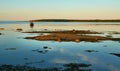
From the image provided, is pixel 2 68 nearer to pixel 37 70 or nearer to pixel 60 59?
pixel 37 70

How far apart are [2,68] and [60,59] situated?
22.3 ft

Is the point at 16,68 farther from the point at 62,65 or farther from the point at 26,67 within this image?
the point at 62,65

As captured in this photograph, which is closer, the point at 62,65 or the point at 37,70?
the point at 37,70

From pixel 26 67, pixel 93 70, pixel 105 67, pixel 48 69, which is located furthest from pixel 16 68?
pixel 105 67

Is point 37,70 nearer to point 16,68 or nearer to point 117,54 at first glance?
point 16,68

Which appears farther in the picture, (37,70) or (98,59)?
(98,59)

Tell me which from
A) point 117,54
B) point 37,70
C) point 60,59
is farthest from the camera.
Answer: point 117,54

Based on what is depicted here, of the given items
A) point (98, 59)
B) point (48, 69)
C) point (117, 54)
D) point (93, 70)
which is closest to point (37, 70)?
point (48, 69)

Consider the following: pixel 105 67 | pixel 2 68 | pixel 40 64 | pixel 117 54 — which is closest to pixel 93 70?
pixel 105 67

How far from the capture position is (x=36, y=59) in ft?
81.6

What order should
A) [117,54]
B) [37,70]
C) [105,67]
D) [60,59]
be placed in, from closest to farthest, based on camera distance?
[37,70] → [105,67] → [60,59] → [117,54]

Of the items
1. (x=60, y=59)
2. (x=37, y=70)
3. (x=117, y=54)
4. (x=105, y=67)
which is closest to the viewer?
(x=37, y=70)

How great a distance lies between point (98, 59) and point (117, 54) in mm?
4115

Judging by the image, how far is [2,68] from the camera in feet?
65.1
